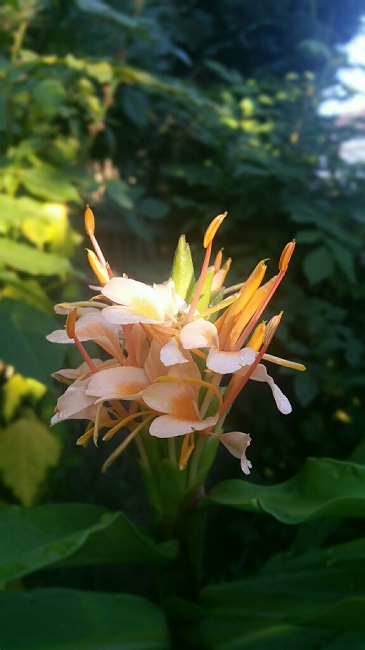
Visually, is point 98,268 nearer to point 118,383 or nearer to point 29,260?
point 118,383

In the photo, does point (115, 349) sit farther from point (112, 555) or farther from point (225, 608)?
point (225, 608)

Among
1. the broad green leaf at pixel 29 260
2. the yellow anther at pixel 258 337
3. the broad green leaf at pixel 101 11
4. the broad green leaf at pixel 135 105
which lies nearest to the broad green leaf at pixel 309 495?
the yellow anther at pixel 258 337

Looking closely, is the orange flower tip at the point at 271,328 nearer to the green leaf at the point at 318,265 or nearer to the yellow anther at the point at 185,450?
the yellow anther at the point at 185,450

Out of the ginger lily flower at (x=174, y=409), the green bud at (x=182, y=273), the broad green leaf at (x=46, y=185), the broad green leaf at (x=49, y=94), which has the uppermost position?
the broad green leaf at (x=49, y=94)

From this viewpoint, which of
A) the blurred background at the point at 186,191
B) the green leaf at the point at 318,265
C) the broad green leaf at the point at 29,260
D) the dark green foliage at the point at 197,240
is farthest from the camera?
the green leaf at the point at 318,265

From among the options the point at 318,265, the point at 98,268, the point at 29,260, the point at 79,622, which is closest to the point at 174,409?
the point at 98,268

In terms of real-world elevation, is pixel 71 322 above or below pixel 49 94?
below

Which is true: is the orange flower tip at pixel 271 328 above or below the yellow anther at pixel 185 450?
above
